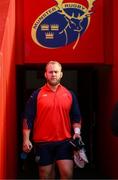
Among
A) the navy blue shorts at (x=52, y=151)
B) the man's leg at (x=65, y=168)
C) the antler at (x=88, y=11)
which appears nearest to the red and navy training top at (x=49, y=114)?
the navy blue shorts at (x=52, y=151)

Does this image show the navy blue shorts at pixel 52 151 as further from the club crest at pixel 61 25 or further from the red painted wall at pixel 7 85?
→ the club crest at pixel 61 25

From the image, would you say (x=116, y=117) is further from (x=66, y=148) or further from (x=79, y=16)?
(x=79, y=16)

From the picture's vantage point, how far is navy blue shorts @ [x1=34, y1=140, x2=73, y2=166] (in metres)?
5.59

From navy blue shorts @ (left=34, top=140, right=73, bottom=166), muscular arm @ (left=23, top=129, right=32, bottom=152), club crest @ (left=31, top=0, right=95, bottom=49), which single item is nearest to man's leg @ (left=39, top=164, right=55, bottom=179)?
navy blue shorts @ (left=34, top=140, right=73, bottom=166)

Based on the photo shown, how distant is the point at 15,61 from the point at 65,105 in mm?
1961

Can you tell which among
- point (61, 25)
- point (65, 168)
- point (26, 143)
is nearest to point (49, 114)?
point (26, 143)

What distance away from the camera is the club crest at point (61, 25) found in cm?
739

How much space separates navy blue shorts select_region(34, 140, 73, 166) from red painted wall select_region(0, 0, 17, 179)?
435 millimetres

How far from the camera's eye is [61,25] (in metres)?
7.41

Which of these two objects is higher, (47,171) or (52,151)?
(52,151)

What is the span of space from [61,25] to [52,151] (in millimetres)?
2422

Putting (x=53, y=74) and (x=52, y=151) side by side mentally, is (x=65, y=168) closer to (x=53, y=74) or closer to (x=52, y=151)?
(x=52, y=151)

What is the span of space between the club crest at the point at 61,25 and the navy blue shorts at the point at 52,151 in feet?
7.22

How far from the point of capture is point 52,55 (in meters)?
7.43
